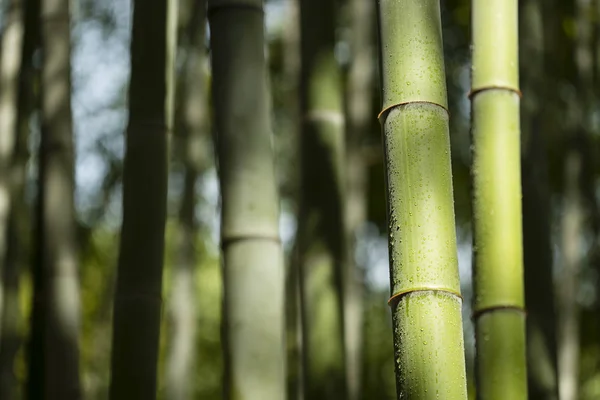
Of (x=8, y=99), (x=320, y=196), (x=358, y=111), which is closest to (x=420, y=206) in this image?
(x=320, y=196)

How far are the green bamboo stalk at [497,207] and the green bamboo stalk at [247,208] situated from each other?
1.15 ft

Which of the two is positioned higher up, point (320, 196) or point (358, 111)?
point (358, 111)

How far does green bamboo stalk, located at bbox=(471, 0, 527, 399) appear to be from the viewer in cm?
156

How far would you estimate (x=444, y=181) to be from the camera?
4.19ft

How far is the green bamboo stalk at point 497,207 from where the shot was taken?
5.12 feet

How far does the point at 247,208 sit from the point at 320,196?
49 cm

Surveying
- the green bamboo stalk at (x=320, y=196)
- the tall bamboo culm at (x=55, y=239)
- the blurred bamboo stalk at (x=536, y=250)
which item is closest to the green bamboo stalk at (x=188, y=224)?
the tall bamboo culm at (x=55, y=239)

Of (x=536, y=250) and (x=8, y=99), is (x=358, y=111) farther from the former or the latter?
(x=536, y=250)

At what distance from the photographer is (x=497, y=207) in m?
1.59

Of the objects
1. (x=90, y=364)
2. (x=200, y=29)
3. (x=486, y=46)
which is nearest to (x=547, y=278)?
(x=486, y=46)

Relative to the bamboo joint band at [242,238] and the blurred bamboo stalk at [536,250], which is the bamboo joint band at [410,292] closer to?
the bamboo joint band at [242,238]

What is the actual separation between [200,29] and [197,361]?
4234mm

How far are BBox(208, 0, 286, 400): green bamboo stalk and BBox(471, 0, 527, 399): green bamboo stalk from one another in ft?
1.15

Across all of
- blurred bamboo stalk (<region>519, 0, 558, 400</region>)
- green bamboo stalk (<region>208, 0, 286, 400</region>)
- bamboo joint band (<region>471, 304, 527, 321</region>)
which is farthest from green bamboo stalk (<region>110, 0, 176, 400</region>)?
blurred bamboo stalk (<region>519, 0, 558, 400</region>)
